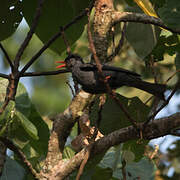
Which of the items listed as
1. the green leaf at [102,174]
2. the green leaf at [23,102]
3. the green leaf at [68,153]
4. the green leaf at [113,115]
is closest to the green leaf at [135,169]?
the green leaf at [102,174]

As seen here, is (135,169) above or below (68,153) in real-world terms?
below

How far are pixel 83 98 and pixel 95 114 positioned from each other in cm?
46

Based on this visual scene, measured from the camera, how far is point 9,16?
305cm

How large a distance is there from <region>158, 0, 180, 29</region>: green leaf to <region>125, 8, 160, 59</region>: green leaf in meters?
0.19

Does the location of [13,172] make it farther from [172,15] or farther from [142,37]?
[172,15]

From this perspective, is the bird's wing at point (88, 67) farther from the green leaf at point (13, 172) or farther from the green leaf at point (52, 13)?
the green leaf at point (13, 172)

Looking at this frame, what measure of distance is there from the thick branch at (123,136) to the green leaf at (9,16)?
4.31 ft

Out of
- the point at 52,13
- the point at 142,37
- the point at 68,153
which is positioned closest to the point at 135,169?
the point at 68,153

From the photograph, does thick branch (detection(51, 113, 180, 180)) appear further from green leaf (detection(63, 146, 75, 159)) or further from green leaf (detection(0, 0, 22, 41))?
green leaf (detection(0, 0, 22, 41))

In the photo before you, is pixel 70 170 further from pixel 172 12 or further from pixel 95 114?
pixel 172 12

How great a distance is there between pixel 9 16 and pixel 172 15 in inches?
49.8

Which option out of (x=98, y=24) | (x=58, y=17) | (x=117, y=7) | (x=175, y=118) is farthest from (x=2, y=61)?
(x=175, y=118)

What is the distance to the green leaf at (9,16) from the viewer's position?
3.04 metres

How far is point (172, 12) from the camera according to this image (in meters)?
2.48
